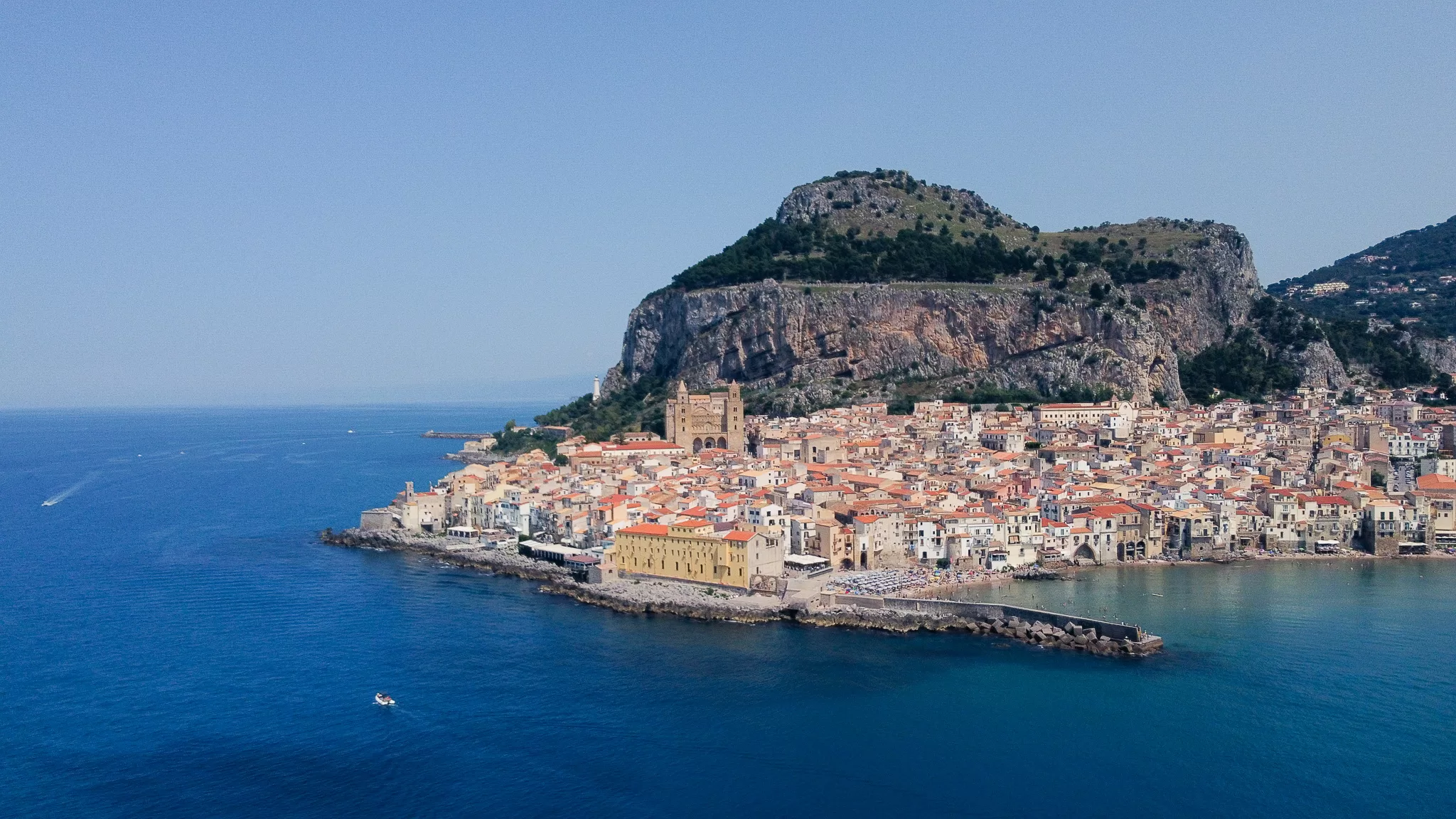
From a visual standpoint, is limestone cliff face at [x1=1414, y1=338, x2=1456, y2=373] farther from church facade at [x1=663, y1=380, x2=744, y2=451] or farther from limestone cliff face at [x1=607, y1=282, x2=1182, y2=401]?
church facade at [x1=663, y1=380, x2=744, y2=451]

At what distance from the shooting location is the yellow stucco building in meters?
26.2

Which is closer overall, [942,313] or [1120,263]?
[942,313]

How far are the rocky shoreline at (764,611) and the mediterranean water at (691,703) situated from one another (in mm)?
468

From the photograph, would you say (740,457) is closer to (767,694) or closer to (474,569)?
(474,569)

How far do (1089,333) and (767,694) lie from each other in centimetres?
4602

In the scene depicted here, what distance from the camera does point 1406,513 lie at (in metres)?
31.8

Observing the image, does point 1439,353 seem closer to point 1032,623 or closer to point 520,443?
point 520,443

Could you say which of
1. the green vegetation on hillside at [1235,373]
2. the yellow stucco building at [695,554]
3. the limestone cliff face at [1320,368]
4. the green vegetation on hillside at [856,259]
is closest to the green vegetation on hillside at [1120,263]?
the green vegetation on hillside at [856,259]

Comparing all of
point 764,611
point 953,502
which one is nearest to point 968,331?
point 953,502

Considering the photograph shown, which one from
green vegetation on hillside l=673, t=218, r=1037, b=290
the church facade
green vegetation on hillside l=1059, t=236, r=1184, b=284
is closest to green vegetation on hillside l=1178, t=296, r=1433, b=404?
green vegetation on hillside l=1059, t=236, r=1184, b=284

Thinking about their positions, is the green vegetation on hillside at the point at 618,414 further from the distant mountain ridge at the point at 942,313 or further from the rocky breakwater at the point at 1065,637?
the rocky breakwater at the point at 1065,637

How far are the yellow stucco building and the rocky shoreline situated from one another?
36 cm

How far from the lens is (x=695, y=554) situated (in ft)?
88.2

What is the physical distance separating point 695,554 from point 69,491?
1484 inches
